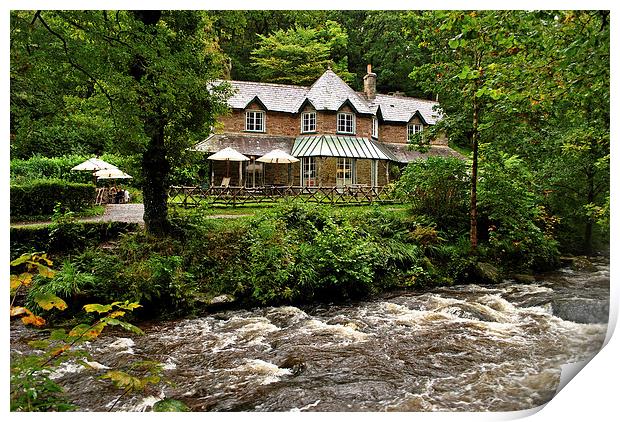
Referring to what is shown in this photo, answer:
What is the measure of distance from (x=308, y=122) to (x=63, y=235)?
5.16 meters

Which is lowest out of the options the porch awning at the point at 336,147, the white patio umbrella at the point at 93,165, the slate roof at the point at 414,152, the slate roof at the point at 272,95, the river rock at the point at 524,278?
the river rock at the point at 524,278

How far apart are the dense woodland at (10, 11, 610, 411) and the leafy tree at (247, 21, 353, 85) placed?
0.03 meters

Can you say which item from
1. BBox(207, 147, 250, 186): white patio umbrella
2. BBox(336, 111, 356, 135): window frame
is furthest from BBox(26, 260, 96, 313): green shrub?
BBox(336, 111, 356, 135): window frame

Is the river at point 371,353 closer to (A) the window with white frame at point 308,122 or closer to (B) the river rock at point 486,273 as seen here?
(B) the river rock at point 486,273

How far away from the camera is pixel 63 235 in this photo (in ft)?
15.6

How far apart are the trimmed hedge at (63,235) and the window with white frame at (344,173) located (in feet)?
11.8

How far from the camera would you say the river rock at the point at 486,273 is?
5539mm

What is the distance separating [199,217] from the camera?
17.9ft

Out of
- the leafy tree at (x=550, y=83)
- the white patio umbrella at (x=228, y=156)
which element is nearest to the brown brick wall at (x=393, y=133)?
the white patio umbrella at (x=228, y=156)

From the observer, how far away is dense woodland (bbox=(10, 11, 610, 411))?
3146 millimetres

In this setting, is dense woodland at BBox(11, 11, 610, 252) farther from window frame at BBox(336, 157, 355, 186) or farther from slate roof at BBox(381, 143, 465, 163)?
window frame at BBox(336, 157, 355, 186)

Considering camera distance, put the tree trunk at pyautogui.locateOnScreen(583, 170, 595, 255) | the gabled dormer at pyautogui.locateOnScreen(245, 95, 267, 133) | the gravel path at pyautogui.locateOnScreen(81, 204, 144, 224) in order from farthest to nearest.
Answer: the gabled dormer at pyautogui.locateOnScreen(245, 95, 267, 133) < the gravel path at pyautogui.locateOnScreen(81, 204, 144, 224) < the tree trunk at pyautogui.locateOnScreen(583, 170, 595, 255)
